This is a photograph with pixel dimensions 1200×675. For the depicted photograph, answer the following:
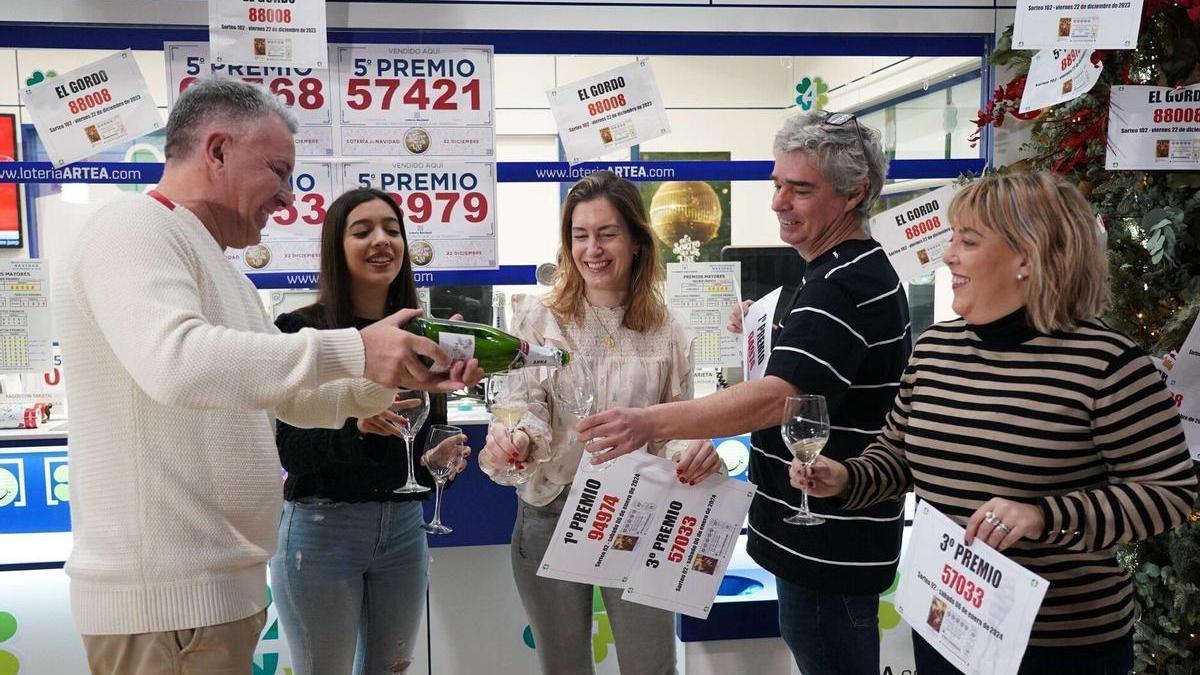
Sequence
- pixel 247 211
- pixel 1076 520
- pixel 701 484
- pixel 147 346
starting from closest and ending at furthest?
pixel 147 346 → pixel 1076 520 → pixel 247 211 → pixel 701 484

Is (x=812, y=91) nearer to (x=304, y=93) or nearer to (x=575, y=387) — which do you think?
(x=304, y=93)

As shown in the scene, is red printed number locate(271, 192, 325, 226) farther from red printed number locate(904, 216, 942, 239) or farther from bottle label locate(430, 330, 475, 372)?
red printed number locate(904, 216, 942, 239)

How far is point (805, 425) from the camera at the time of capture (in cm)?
197

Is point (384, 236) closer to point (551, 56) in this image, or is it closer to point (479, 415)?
point (479, 415)

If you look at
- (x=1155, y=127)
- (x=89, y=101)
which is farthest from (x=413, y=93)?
(x=1155, y=127)

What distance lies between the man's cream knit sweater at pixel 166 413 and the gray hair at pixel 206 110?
0.51ft

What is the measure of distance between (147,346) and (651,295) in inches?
55.2

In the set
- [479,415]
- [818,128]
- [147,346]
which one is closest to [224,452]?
[147,346]

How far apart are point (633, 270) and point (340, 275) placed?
0.79 metres

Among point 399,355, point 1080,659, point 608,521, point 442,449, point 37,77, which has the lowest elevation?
point 1080,659

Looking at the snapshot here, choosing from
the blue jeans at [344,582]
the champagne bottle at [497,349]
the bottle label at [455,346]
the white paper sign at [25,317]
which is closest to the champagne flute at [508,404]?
the champagne bottle at [497,349]

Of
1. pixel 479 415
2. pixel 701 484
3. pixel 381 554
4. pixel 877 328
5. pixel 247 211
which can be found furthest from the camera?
pixel 479 415

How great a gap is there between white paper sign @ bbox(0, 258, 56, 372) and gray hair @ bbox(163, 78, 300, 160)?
2.16m

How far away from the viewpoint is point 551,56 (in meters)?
3.75
